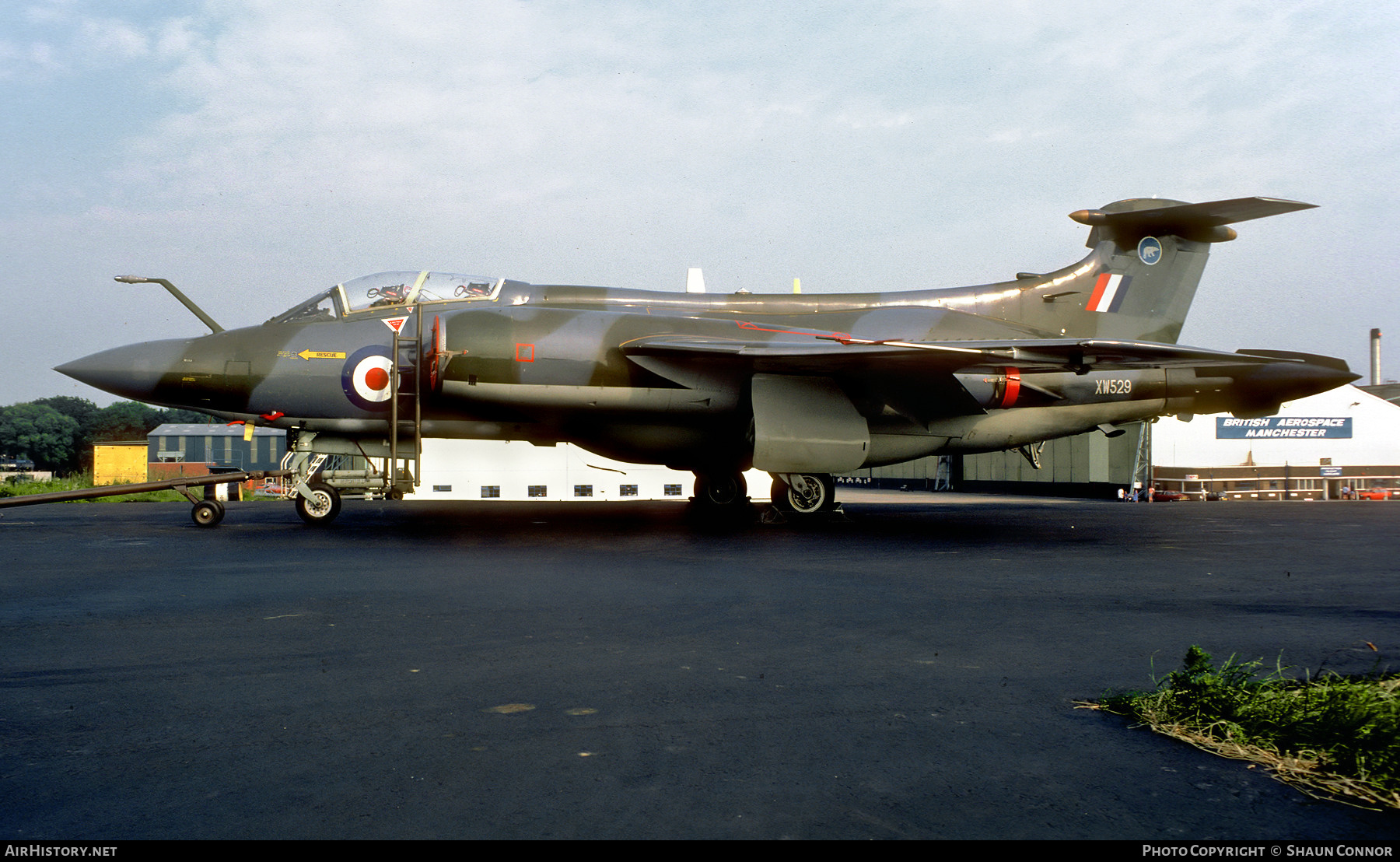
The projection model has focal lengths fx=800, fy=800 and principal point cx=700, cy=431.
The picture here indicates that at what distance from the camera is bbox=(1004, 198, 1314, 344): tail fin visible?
1466 centimetres

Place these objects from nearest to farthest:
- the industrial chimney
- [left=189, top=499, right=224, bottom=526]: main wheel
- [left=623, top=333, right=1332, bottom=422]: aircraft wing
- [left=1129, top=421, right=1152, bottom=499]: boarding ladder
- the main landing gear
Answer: [left=623, top=333, right=1332, bottom=422]: aircraft wing
[left=189, top=499, right=224, bottom=526]: main wheel
the main landing gear
[left=1129, top=421, right=1152, bottom=499]: boarding ladder
the industrial chimney

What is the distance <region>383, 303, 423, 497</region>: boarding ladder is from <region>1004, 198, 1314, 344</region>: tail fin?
10.3 meters

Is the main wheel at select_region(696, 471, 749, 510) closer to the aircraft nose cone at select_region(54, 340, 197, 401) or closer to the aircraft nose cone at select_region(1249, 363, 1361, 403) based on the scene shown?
the aircraft nose cone at select_region(54, 340, 197, 401)

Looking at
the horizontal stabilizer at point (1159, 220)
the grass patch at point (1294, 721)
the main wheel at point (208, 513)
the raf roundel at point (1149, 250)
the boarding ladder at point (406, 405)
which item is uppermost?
the horizontal stabilizer at point (1159, 220)

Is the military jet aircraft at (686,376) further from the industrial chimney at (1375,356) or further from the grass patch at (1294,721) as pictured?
the industrial chimney at (1375,356)

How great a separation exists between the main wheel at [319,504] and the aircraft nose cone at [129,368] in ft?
7.87

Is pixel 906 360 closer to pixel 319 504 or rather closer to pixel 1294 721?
pixel 319 504

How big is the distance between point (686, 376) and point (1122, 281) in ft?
28.7

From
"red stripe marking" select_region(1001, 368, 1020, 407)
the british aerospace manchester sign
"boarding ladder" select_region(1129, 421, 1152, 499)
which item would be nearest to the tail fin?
"red stripe marking" select_region(1001, 368, 1020, 407)

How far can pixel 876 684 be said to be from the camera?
3.55 m

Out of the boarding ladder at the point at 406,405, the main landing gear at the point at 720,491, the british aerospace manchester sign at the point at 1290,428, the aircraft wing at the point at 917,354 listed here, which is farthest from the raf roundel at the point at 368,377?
the british aerospace manchester sign at the point at 1290,428

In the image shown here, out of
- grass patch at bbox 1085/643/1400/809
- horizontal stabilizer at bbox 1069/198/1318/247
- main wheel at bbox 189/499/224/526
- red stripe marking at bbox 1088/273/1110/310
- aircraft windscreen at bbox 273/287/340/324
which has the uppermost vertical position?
horizontal stabilizer at bbox 1069/198/1318/247

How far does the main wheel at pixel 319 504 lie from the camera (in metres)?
11.3
